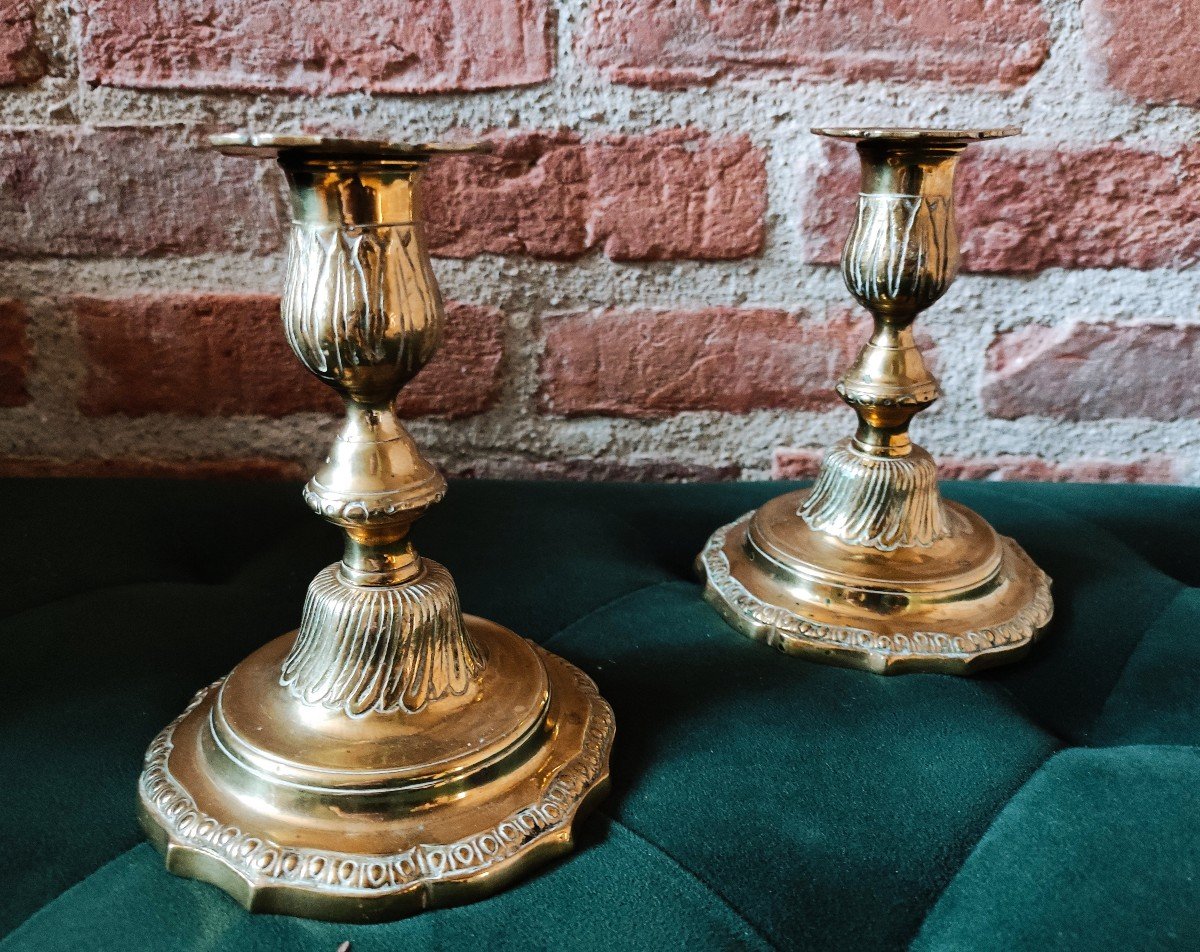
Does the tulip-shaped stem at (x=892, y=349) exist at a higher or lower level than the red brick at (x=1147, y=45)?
lower

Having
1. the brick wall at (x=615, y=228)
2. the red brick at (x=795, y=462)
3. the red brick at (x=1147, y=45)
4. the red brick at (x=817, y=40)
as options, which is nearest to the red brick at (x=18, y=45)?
the brick wall at (x=615, y=228)

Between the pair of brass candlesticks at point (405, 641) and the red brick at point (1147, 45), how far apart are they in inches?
11.1

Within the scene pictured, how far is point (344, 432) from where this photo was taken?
448mm

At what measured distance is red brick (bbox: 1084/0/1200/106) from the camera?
2.39ft

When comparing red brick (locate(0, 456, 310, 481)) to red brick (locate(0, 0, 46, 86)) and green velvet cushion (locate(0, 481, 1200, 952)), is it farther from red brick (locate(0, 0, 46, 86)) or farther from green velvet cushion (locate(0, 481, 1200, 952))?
red brick (locate(0, 0, 46, 86))

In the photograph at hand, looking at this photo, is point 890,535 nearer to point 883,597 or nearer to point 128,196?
point 883,597

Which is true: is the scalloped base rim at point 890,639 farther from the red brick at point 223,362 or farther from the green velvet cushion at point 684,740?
the red brick at point 223,362

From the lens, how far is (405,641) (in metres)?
0.46

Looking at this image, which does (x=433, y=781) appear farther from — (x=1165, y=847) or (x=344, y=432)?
(x=1165, y=847)

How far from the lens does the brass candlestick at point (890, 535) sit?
1.81 feet

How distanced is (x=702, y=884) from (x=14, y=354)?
676 millimetres

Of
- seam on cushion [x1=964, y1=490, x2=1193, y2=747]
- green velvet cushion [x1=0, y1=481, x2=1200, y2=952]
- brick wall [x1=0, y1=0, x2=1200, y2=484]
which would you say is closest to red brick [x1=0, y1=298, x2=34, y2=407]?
brick wall [x1=0, y1=0, x2=1200, y2=484]

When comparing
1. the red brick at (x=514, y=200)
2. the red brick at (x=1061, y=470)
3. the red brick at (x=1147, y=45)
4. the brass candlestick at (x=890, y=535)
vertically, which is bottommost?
the red brick at (x=1061, y=470)

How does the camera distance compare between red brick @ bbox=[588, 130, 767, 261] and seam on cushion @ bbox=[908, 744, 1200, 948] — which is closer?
seam on cushion @ bbox=[908, 744, 1200, 948]
